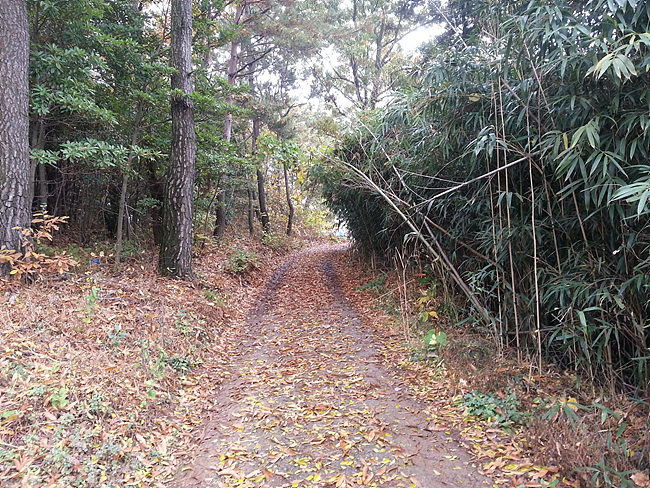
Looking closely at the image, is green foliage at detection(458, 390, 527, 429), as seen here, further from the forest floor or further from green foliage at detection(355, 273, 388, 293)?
green foliage at detection(355, 273, 388, 293)

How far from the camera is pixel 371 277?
7.48 m

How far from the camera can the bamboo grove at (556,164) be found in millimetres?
2084

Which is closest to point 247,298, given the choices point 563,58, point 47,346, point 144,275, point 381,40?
point 144,275

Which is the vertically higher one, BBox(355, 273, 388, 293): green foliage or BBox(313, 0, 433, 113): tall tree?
BBox(313, 0, 433, 113): tall tree

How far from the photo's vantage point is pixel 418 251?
5270 millimetres

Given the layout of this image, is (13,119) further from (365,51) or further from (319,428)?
(365,51)

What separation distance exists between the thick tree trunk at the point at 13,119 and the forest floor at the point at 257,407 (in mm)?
714

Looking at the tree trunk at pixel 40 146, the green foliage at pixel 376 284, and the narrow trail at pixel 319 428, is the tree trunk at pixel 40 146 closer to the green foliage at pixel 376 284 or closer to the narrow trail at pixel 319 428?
the narrow trail at pixel 319 428

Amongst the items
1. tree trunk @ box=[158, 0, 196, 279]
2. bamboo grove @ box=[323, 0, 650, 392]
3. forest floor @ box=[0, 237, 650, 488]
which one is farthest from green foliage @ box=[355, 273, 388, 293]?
tree trunk @ box=[158, 0, 196, 279]

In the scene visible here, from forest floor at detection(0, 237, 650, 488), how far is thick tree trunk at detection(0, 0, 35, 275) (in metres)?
0.71

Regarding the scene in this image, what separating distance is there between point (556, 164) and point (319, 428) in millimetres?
2604

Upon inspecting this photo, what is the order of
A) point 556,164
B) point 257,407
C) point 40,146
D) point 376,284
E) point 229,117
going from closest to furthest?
point 556,164, point 257,407, point 40,146, point 376,284, point 229,117

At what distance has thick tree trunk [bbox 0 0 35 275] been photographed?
3764 millimetres

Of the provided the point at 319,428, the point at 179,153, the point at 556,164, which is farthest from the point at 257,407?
the point at 179,153
